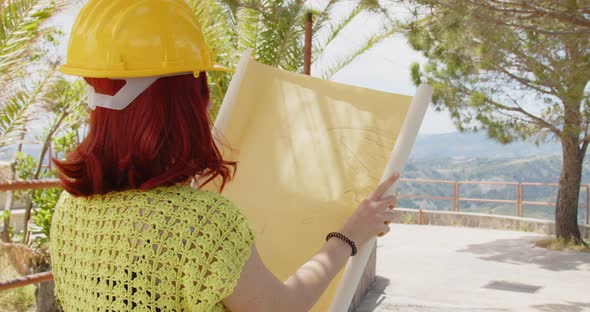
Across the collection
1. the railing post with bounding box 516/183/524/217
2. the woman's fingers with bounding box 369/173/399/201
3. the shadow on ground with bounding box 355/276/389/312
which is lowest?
the shadow on ground with bounding box 355/276/389/312

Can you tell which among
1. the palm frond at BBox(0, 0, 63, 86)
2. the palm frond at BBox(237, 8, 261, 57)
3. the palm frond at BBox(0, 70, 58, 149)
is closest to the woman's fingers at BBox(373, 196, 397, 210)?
the palm frond at BBox(0, 0, 63, 86)

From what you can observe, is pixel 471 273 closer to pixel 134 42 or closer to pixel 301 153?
pixel 301 153

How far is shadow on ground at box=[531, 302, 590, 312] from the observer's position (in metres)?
6.83

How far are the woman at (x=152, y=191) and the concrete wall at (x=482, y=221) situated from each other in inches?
457

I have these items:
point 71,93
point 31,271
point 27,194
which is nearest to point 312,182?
point 31,271

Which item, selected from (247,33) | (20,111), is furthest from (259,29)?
(20,111)

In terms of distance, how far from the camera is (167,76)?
1.00 m

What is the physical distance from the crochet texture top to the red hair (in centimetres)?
3

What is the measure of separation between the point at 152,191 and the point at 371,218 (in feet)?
1.46

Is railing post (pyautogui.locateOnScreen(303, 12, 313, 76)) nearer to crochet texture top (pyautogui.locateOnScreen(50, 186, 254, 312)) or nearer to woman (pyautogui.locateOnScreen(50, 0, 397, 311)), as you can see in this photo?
woman (pyautogui.locateOnScreen(50, 0, 397, 311))

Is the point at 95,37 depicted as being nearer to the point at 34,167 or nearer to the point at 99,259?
the point at 99,259

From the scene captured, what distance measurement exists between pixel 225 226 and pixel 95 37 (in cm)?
38

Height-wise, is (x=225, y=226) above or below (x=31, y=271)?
above

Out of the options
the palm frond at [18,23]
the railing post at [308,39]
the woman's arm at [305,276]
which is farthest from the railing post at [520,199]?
the woman's arm at [305,276]
